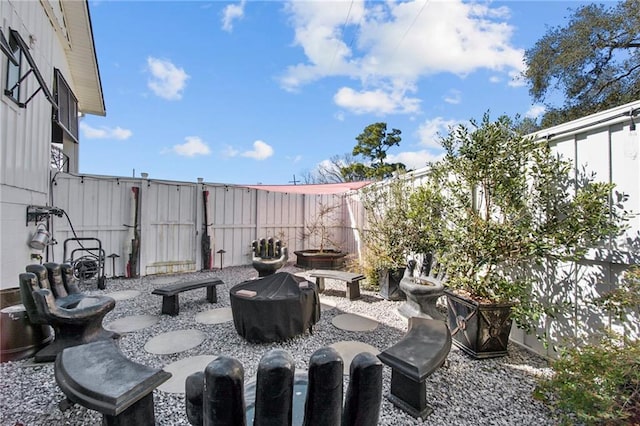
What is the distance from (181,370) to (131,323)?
5.86 ft

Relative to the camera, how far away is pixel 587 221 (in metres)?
2.49

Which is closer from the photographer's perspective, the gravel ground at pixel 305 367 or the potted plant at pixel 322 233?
the gravel ground at pixel 305 367

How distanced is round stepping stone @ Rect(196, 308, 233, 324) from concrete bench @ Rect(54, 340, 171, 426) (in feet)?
7.10

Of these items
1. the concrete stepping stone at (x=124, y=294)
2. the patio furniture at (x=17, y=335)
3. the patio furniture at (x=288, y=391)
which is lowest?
the concrete stepping stone at (x=124, y=294)

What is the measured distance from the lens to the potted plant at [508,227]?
2619 mm

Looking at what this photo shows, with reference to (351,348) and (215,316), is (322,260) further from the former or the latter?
(351,348)

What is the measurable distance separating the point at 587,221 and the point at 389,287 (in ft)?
10.5

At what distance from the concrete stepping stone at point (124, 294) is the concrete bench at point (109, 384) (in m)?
3.68

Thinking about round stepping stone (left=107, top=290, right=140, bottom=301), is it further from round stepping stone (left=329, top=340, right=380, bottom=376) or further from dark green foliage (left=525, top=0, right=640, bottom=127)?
dark green foliage (left=525, top=0, right=640, bottom=127)

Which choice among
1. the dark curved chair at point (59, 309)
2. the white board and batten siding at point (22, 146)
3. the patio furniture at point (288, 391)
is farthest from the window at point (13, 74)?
the patio furniture at point (288, 391)

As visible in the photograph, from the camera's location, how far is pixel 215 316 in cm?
433

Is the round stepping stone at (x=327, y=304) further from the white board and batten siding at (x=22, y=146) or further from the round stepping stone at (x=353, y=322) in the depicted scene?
the white board and batten siding at (x=22, y=146)

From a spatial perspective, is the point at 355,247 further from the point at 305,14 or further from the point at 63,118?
the point at 63,118

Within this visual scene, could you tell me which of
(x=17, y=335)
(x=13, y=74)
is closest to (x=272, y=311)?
(x=17, y=335)
